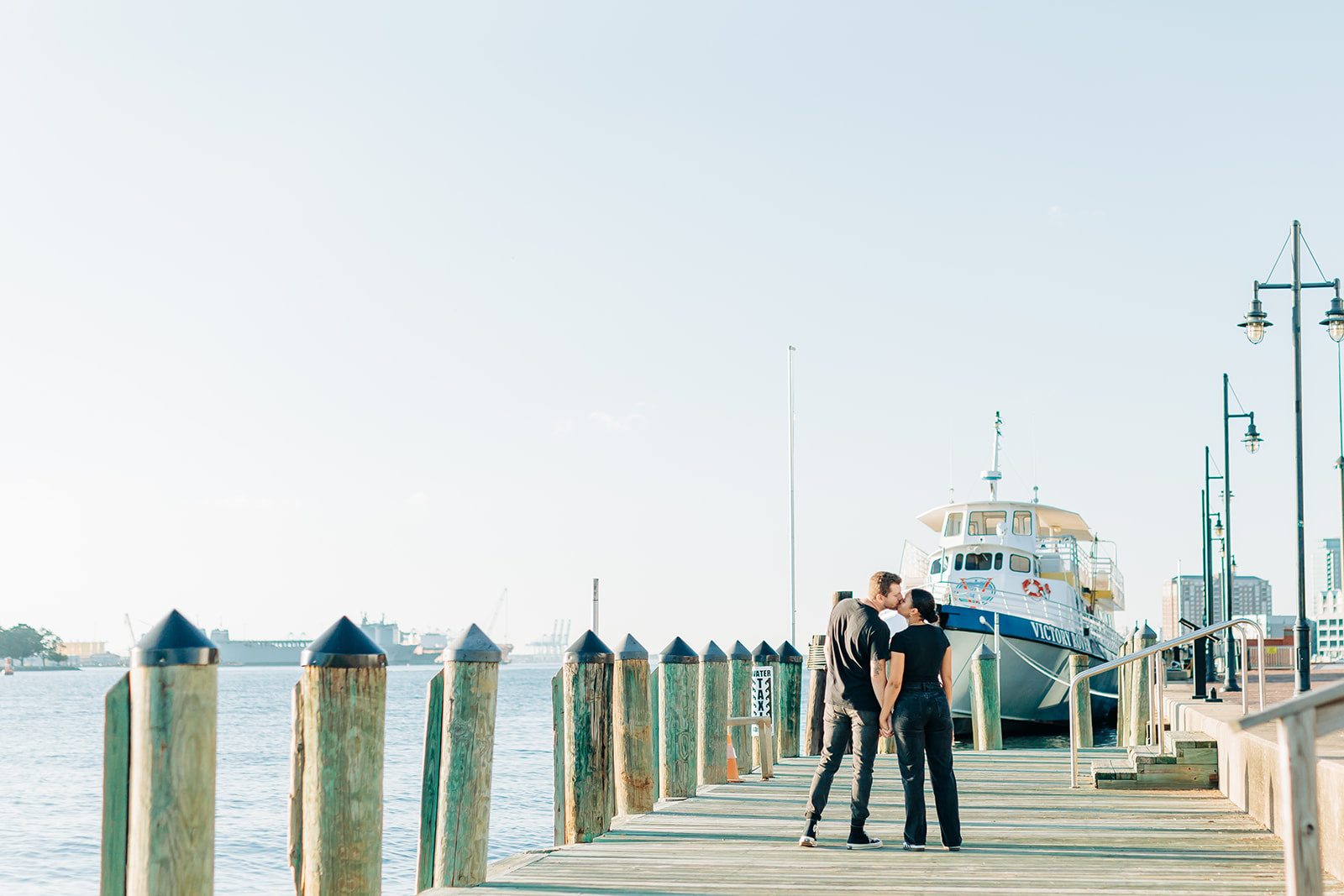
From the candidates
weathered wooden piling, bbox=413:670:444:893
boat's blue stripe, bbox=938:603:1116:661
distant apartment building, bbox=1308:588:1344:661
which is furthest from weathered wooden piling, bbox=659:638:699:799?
distant apartment building, bbox=1308:588:1344:661

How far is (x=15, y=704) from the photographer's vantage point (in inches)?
3873

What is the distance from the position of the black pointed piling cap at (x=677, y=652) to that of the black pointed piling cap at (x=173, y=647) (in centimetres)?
628

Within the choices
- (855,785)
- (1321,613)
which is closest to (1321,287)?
(855,785)

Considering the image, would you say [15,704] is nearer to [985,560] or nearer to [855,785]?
[985,560]

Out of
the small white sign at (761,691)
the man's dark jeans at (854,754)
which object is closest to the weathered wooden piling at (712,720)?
the small white sign at (761,691)

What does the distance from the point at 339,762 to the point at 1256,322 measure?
49.2ft

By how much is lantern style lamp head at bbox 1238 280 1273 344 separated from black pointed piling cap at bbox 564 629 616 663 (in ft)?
39.4

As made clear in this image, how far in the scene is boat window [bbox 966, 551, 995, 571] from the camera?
3127 cm

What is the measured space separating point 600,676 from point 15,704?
10326cm

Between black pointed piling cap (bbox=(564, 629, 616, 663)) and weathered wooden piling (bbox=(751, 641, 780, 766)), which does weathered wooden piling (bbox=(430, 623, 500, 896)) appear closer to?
black pointed piling cap (bbox=(564, 629, 616, 663))

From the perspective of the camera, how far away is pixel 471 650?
7078 mm

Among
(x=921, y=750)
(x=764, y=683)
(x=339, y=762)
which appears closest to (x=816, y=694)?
(x=764, y=683)

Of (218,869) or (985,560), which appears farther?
(985,560)

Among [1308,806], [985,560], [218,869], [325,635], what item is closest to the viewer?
[1308,806]
